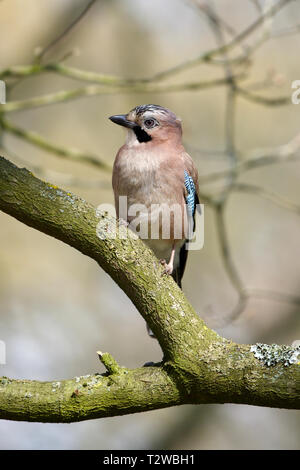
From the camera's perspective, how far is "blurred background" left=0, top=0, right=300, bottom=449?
1077 cm

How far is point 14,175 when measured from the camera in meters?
4.15

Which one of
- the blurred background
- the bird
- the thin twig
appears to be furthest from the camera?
the blurred background

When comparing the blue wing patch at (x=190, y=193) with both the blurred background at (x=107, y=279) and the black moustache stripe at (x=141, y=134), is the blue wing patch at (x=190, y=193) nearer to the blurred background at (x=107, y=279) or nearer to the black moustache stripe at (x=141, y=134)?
the black moustache stripe at (x=141, y=134)

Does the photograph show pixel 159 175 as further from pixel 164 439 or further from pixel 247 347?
pixel 164 439

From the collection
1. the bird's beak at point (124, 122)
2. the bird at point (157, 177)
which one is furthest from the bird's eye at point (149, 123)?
the bird's beak at point (124, 122)

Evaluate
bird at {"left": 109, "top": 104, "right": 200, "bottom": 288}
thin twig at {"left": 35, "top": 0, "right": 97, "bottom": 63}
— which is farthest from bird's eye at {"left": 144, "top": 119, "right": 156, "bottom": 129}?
thin twig at {"left": 35, "top": 0, "right": 97, "bottom": 63}

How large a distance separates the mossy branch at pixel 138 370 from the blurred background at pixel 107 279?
596 cm

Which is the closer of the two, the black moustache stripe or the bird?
the bird

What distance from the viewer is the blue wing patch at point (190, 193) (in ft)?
19.9

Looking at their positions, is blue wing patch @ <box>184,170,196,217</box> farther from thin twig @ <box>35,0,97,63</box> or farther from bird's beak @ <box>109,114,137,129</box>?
thin twig @ <box>35,0,97,63</box>

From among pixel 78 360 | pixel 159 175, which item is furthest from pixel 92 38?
pixel 159 175

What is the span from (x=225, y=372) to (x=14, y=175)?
1784 millimetres

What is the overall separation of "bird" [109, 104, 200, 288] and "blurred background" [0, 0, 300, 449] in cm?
427

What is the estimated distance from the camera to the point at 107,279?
12867mm
